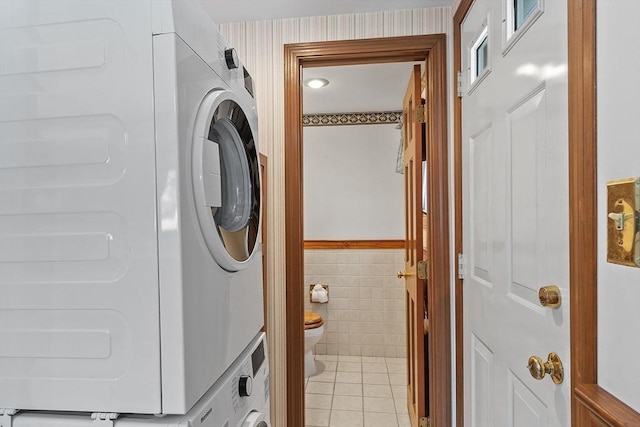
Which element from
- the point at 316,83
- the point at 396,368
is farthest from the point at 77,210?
the point at 396,368

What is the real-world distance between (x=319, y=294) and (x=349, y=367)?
685 millimetres

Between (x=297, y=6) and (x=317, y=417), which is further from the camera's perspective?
(x=317, y=417)

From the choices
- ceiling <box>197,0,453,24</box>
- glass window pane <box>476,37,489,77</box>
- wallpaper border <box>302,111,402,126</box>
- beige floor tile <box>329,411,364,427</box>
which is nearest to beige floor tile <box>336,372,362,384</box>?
beige floor tile <box>329,411,364,427</box>

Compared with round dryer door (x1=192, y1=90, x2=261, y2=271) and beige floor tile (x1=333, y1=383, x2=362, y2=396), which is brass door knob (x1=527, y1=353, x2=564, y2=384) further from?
beige floor tile (x1=333, y1=383, x2=362, y2=396)

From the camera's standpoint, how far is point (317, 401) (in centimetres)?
264

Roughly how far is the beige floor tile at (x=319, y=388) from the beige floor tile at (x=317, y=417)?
27 centimetres

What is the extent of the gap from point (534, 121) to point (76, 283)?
1.10 m

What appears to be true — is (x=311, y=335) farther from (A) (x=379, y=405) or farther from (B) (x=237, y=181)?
(B) (x=237, y=181)

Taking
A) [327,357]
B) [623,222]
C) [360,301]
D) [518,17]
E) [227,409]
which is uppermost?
[518,17]

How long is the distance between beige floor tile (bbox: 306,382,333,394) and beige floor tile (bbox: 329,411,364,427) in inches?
12.5

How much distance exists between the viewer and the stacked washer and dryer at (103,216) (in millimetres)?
691

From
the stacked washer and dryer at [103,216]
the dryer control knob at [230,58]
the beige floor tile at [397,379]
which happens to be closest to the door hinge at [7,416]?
the stacked washer and dryer at [103,216]

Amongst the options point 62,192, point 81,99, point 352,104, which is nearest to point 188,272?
point 62,192

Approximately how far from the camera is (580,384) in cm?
70
